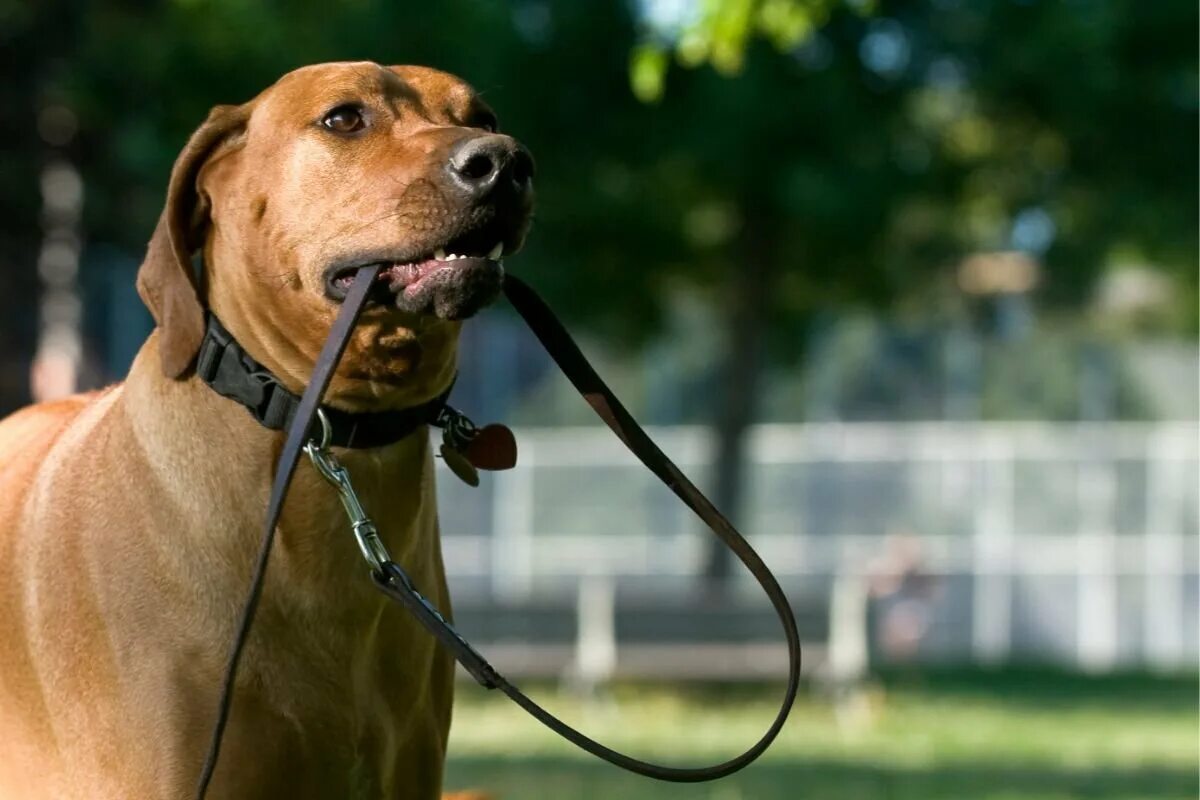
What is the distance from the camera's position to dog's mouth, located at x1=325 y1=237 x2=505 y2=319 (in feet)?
12.1

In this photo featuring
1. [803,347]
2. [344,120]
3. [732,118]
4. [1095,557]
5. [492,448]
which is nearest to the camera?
[344,120]

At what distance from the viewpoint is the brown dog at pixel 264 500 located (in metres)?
3.71

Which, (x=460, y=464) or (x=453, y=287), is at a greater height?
(x=453, y=287)

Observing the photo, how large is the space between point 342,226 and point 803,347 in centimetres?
1801

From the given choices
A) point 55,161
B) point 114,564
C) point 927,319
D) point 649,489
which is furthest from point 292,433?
point 927,319

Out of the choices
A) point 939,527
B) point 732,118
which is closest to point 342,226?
point 732,118

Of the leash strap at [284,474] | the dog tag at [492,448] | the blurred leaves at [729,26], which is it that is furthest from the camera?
the blurred leaves at [729,26]

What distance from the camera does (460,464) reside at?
4320 mm

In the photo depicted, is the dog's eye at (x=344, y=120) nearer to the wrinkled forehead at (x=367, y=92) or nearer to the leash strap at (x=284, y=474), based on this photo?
the wrinkled forehead at (x=367, y=92)

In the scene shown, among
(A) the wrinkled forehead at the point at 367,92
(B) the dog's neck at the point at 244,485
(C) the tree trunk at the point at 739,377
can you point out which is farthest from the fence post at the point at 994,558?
(B) the dog's neck at the point at 244,485

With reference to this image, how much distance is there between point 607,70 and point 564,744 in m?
7.43

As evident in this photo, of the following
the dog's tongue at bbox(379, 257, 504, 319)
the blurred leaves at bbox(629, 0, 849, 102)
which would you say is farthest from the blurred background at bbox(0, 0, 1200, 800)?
the dog's tongue at bbox(379, 257, 504, 319)

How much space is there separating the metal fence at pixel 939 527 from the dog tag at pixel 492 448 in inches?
700

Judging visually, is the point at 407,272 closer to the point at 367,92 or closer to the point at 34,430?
the point at 367,92
